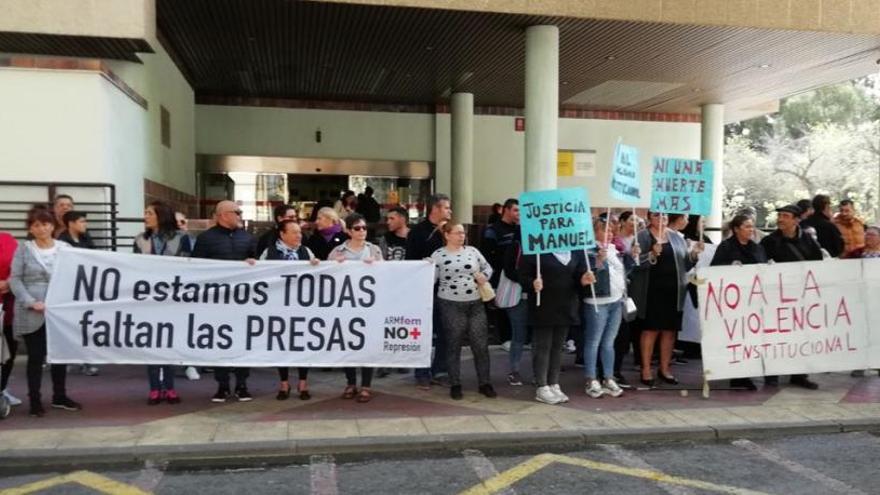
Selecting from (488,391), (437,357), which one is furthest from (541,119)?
(488,391)

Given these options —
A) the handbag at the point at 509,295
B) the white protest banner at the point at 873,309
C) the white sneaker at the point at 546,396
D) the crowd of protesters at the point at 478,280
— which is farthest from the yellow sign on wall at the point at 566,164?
the white sneaker at the point at 546,396

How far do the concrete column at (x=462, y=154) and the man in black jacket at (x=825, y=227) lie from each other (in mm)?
9014

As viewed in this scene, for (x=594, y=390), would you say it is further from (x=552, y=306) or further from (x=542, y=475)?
(x=542, y=475)

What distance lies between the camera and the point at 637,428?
6297 millimetres

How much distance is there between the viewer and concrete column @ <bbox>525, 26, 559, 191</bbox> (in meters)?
12.3

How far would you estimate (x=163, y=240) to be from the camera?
7.56m

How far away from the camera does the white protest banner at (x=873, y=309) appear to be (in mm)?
7898

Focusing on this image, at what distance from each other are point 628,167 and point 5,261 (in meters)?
5.98

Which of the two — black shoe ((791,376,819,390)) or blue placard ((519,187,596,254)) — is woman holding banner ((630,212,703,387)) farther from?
black shoe ((791,376,819,390))

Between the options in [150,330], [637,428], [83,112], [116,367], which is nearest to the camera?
[637,428]

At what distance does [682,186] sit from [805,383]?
2.51 m

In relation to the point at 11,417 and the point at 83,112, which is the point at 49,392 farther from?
the point at 83,112

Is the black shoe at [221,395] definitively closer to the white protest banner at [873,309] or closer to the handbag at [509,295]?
the handbag at [509,295]

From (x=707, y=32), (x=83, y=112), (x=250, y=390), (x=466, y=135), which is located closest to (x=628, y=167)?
(x=250, y=390)
